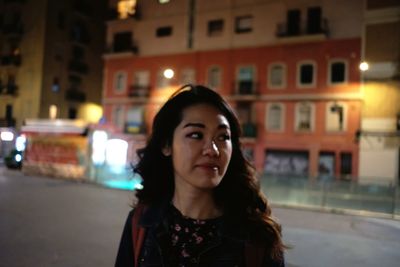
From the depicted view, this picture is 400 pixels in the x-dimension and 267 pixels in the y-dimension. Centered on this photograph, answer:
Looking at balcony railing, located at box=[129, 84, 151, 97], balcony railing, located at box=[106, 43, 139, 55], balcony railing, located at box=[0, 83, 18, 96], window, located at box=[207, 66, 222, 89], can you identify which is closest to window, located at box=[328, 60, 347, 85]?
window, located at box=[207, 66, 222, 89]

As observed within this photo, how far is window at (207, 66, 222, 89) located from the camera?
2486cm

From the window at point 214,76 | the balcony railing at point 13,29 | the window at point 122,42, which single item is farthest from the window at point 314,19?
the balcony railing at point 13,29

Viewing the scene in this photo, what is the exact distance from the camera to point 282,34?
73.9 ft

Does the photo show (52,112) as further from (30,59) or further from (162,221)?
(162,221)

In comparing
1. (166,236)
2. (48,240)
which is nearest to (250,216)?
(166,236)

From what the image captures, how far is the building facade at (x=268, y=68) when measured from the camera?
21203 millimetres

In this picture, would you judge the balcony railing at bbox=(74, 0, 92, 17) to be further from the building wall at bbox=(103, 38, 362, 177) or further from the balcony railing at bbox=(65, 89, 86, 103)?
the building wall at bbox=(103, 38, 362, 177)

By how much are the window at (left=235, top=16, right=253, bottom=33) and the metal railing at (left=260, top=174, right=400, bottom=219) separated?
1295 cm

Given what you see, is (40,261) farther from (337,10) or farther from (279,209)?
(337,10)

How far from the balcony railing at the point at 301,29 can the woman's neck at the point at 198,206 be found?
70.2ft

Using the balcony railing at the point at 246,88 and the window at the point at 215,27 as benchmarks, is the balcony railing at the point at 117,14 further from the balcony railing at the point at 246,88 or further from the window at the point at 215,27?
the balcony railing at the point at 246,88

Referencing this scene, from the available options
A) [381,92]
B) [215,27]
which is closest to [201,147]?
[381,92]

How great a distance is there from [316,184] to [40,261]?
381 inches

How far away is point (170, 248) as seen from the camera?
5.53 ft
